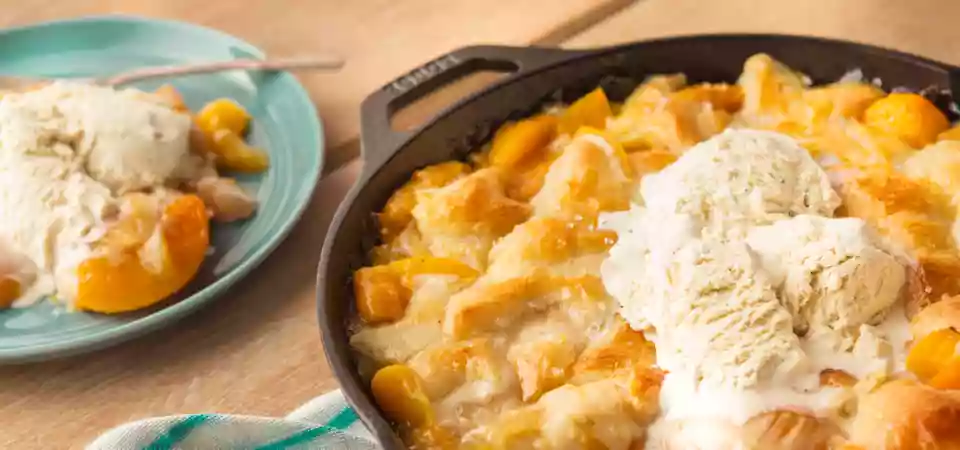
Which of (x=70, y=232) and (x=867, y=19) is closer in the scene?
(x=70, y=232)

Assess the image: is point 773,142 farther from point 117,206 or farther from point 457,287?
point 117,206

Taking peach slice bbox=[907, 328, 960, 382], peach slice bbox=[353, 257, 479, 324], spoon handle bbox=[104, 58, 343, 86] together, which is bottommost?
peach slice bbox=[907, 328, 960, 382]

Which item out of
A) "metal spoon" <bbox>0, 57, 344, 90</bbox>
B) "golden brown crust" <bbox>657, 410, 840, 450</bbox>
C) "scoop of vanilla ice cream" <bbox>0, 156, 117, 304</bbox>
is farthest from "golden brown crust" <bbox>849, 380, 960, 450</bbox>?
"metal spoon" <bbox>0, 57, 344, 90</bbox>

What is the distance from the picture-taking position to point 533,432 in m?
0.67

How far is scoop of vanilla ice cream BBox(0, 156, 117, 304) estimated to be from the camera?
2.90ft

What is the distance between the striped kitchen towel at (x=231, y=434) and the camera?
701mm

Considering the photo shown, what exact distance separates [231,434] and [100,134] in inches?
15.5

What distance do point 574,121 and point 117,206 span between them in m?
0.46

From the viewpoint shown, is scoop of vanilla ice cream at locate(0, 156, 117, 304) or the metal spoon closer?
scoop of vanilla ice cream at locate(0, 156, 117, 304)

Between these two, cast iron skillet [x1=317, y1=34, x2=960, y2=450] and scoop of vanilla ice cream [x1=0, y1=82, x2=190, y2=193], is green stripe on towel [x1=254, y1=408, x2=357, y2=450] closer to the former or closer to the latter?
cast iron skillet [x1=317, y1=34, x2=960, y2=450]

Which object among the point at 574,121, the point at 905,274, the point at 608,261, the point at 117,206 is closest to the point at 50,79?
the point at 117,206

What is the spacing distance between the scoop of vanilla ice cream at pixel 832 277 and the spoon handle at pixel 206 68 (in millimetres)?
691

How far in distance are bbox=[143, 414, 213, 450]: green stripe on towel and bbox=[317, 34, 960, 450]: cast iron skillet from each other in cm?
16

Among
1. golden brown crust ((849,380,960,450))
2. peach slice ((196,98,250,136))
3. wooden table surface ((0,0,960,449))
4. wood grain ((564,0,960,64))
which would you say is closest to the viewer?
golden brown crust ((849,380,960,450))
